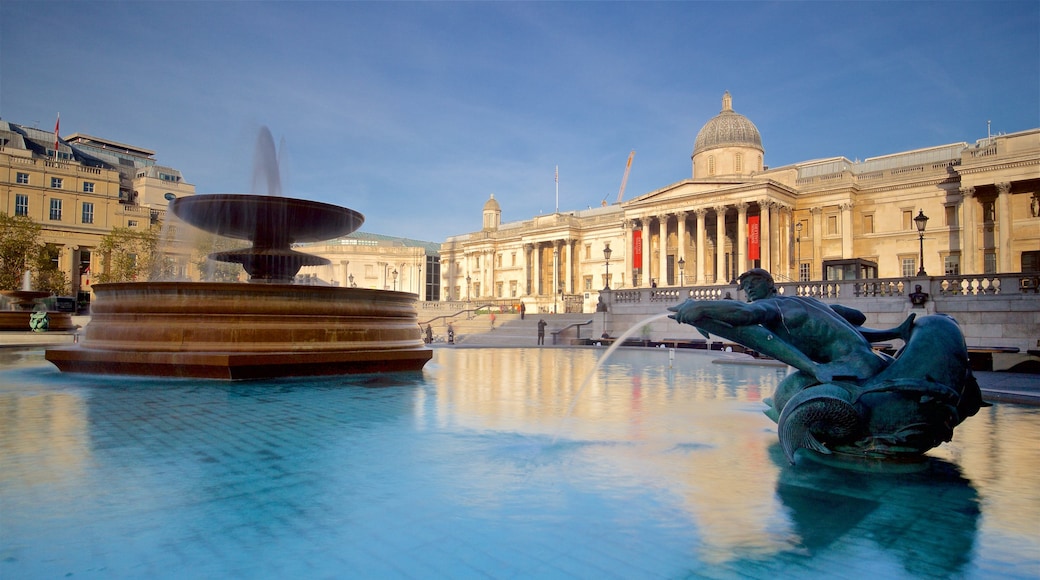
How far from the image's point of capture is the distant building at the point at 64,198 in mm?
52844

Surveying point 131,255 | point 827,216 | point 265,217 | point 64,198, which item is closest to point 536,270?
point 827,216

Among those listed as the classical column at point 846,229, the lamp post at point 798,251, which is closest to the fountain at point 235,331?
the classical column at point 846,229

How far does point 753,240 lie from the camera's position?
46.4m

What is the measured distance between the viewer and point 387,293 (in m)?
11.4

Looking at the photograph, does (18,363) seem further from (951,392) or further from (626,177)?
(626,177)

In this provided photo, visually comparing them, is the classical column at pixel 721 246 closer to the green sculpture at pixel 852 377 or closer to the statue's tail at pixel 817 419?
the green sculpture at pixel 852 377

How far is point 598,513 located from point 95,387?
8.31 metres

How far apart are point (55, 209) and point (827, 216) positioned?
6649cm

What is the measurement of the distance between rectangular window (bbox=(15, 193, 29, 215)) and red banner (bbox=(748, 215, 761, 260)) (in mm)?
60947

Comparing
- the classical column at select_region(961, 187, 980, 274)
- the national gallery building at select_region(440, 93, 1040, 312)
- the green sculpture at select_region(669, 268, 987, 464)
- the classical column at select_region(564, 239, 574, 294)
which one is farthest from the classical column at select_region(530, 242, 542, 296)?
the green sculpture at select_region(669, 268, 987, 464)

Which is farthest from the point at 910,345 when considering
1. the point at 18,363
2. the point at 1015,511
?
the point at 18,363

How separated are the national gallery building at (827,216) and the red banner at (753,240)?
4.0 inches

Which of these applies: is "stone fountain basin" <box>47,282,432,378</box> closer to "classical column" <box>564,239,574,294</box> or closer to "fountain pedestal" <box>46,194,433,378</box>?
"fountain pedestal" <box>46,194,433,378</box>

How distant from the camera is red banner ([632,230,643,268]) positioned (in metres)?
54.2
